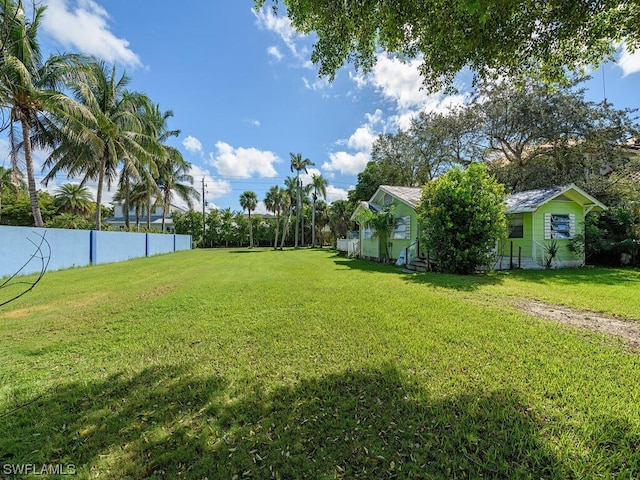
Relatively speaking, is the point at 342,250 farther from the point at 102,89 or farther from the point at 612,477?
the point at 612,477

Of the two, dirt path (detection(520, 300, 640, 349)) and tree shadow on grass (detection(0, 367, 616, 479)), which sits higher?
dirt path (detection(520, 300, 640, 349))

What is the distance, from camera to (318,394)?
117 inches

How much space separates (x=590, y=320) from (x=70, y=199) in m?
45.0

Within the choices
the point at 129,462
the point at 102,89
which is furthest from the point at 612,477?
the point at 102,89

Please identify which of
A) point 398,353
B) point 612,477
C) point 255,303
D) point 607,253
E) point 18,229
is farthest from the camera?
point 607,253

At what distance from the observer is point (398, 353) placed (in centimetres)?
386

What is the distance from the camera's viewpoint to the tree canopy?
4.10 meters

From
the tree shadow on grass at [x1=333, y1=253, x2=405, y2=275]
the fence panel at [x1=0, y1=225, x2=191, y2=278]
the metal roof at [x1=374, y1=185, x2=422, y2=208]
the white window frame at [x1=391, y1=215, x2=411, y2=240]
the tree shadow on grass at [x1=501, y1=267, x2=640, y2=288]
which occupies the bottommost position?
the tree shadow on grass at [x1=333, y1=253, x2=405, y2=275]

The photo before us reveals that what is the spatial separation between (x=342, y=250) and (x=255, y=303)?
68.1 feet

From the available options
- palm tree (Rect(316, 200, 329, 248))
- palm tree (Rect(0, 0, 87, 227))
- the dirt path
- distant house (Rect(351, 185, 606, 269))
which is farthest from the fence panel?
palm tree (Rect(316, 200, 329, 248))

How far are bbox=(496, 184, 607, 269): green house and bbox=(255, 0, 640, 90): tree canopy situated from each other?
352 inches

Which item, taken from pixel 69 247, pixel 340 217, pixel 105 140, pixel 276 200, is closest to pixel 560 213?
pixel 69 247

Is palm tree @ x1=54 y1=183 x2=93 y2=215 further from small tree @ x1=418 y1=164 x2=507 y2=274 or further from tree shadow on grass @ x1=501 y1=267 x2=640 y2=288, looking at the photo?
tree shadow on grass @ x1=501 y1=267 x2=640 y2=288

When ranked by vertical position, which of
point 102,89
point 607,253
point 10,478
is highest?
point 102,89
